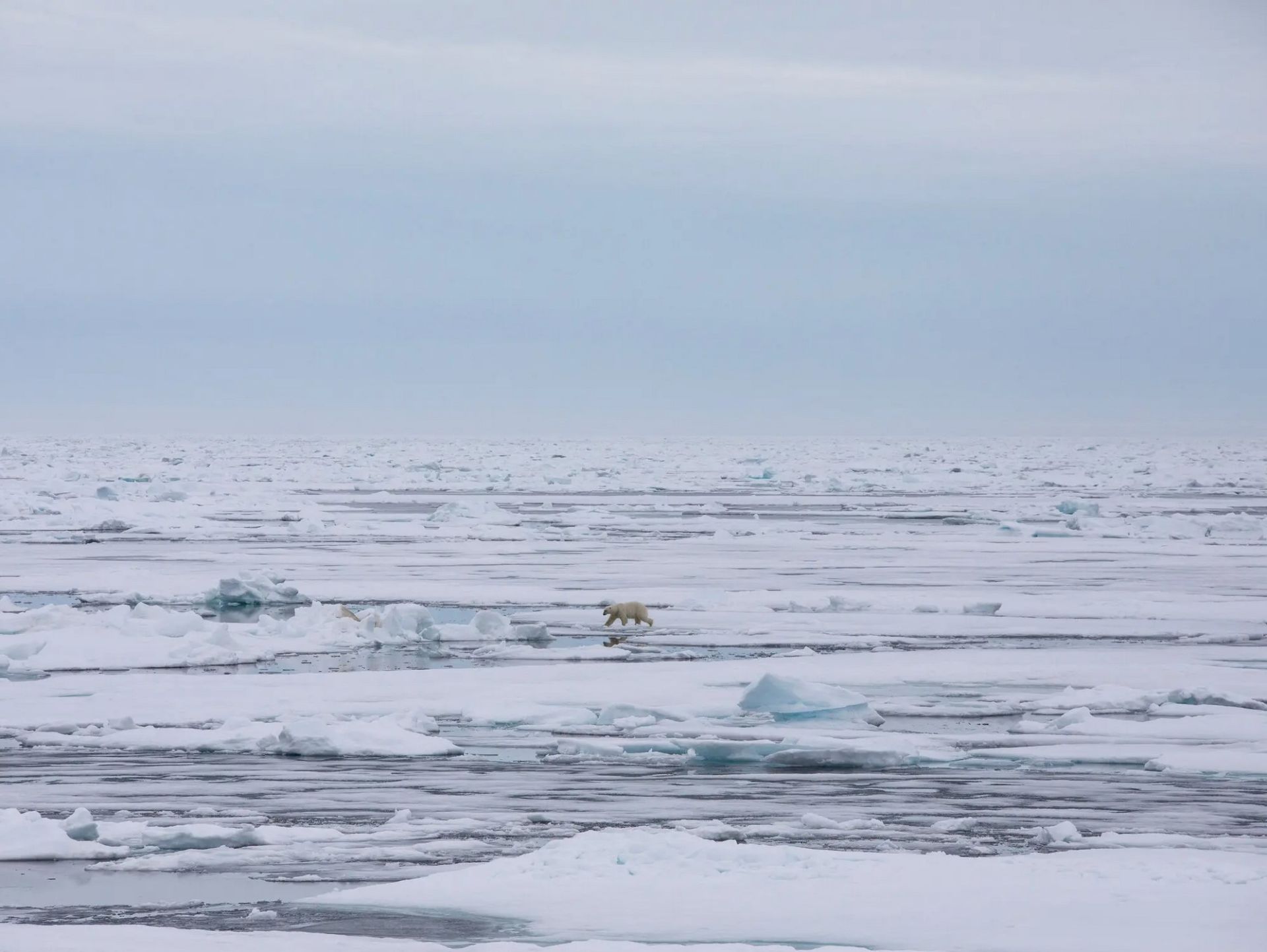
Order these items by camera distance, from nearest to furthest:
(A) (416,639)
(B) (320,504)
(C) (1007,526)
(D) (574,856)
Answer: (D) (574,856)
(A) (416,639)
(C) (1007,526)
(B) (320,504)

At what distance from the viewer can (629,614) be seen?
41.5ft

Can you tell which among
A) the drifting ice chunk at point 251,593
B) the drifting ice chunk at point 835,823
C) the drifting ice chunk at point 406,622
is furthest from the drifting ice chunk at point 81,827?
the drifting ice chunk at point 251,593

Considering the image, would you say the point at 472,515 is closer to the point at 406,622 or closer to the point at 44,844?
the point at 406,622

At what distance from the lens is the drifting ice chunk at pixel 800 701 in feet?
27.0

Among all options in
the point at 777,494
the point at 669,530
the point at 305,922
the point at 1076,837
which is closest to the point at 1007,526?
the point at 669,530

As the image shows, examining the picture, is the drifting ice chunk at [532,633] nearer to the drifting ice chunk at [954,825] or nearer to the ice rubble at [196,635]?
the ice rubble at [196,635]

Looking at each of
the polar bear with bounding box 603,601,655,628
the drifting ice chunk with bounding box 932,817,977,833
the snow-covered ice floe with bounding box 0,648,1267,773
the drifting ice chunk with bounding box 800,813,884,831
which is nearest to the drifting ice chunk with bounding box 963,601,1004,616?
the polar bear with bounding box 603,601,655,628

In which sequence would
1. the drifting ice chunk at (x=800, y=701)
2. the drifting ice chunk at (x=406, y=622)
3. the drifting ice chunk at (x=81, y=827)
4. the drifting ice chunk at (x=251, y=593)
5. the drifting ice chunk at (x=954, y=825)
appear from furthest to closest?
the drifting ice chunk at (x=251, y=593) < the drifting ice chunk at (x=406, y=622) < the drifting ice chunk at (x=800, y=701) < the drifting ice chunk at (x=954, y=825) < the drifting ice chunk at (x=81, y=827)

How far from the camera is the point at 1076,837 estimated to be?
5.63 metres

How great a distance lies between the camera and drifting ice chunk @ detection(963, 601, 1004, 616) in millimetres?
13539

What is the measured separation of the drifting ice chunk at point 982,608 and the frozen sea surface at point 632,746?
0.04 meters

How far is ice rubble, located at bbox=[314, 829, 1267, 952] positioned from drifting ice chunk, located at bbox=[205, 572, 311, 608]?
9.19 m

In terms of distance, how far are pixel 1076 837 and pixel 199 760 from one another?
380cm

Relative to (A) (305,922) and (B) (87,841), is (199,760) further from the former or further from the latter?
(A) (305,922)
